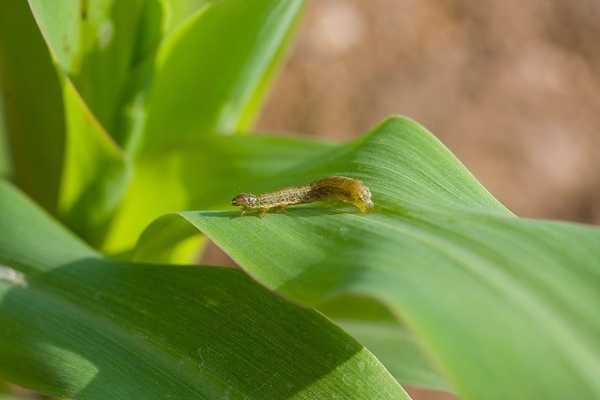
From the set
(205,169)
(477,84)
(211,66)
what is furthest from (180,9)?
(477,84)

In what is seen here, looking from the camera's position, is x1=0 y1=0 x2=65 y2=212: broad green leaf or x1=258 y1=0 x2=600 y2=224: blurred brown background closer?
x1=0 y1=0 x2=65 y2=212: broad green leaf

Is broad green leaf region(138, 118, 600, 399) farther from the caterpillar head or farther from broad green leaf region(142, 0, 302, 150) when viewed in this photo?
broad green leaf region(142, 0, 302, 150)

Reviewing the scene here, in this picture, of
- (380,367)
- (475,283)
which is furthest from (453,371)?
(380,367)

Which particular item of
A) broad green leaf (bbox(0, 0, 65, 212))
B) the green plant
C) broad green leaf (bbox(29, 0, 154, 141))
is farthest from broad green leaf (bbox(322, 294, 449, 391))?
broad green leaf (bbox(0, 0, 65, 212))

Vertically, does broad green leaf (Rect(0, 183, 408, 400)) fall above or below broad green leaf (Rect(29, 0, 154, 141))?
below

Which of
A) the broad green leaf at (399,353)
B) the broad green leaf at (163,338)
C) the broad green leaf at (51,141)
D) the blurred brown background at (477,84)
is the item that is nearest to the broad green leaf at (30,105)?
the broad green leaf at (51,141)

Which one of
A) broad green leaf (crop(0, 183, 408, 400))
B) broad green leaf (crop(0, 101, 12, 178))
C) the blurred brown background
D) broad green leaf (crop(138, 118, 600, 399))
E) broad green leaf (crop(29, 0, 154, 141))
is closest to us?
broad green leaf (crop(138, 118, 600, 399))

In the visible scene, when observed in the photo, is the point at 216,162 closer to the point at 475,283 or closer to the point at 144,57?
the point at 144,57
